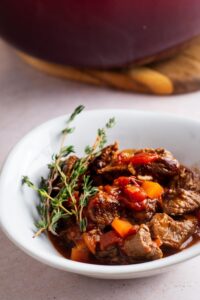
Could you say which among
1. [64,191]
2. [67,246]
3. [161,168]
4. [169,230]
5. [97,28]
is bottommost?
[67,246]

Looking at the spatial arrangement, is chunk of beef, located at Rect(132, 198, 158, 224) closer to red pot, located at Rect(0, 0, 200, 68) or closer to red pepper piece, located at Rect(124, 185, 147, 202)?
red pepper piece, located at Rect(124, 185, 147, 202)

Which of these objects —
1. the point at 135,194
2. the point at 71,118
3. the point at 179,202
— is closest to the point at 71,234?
the point at 135,194

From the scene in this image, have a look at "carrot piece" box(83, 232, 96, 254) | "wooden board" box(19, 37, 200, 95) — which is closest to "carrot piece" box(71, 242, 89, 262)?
"carrot piece" box(83, 232, 96, 254)

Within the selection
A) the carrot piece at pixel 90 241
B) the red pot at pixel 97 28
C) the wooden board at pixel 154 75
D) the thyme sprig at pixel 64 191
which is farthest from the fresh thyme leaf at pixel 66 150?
the wooden board at pixel 154 75

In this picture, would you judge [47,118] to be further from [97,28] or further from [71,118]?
[71,118]

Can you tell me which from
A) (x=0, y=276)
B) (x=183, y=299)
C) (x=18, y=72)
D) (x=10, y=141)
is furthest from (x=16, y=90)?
(x=183, y=299)

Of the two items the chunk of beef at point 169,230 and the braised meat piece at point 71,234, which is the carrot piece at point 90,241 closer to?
the braised meat piece at point 71,234

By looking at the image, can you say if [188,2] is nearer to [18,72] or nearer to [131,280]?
[18,72]
